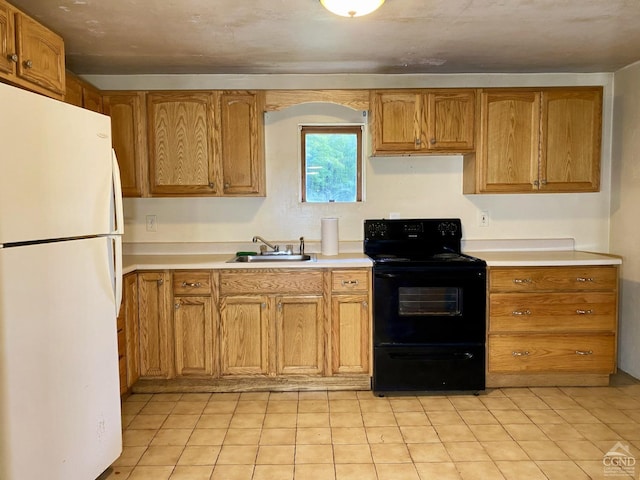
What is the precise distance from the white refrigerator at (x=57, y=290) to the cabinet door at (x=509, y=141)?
94.4 inches

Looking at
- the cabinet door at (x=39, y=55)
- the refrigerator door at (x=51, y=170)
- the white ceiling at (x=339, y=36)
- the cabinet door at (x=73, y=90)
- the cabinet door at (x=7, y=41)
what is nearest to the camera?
the refrigerator door at (x=51, y=170)

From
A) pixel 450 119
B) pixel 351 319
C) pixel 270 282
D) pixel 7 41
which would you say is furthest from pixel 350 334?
pixel 7 41

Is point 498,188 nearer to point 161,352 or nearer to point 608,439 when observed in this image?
point 608,439

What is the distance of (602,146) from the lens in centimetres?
335

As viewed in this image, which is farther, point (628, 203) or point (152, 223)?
point (152, 223)

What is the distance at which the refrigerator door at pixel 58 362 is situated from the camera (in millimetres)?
1473

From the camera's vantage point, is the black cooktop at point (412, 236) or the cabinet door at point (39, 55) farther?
the black cooktop at point (412, 236)

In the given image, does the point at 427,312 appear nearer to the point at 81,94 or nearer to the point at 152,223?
the point at 152,223

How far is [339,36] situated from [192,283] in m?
1.77

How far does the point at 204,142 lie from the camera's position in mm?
3064

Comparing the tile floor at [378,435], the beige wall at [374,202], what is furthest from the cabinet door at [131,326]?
the beige wall at [374,202]

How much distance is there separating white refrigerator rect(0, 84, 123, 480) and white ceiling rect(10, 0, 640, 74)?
0.76m

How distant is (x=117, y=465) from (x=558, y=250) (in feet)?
Answer: 10.7

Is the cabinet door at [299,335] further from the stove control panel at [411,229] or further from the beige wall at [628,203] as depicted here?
the beige wall at [628,203]
